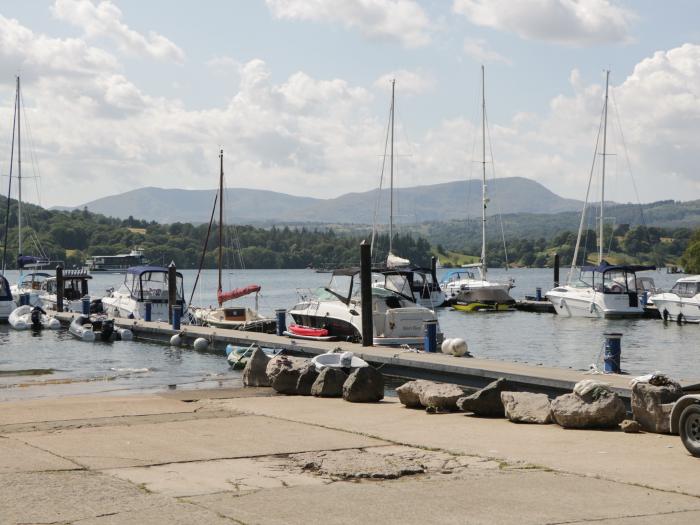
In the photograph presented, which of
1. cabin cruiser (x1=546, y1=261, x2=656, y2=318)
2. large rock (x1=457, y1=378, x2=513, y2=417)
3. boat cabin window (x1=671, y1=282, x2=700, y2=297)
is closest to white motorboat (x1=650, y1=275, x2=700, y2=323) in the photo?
boat cabin window (x1=671, y1=282, x2=700, y2=297)

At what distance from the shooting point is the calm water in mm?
25594

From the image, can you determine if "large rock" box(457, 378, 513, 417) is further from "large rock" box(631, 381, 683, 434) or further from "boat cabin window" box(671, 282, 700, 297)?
"boat cabin window" box(671, 282, 700, 297)

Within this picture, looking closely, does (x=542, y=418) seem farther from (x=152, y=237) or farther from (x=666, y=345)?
(x=152, y=237)

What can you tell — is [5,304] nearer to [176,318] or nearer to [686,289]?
[176,318]

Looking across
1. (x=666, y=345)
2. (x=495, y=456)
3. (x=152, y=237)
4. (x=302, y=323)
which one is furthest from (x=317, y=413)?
(x=152, y=237)

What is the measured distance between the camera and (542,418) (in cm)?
1457

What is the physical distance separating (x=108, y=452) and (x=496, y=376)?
1061cm

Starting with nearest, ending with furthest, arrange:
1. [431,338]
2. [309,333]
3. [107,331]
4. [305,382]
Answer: [305,382] < [431,338] < [309,333] < [107,331]

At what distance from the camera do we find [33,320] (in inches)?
1911

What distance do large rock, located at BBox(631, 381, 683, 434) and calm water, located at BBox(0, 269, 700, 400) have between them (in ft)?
42.5

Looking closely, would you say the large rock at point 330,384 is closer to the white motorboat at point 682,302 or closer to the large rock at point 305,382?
the large rock at point 305,382

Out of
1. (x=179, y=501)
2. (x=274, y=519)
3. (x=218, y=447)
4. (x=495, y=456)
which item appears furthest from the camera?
(x=218, y=447)

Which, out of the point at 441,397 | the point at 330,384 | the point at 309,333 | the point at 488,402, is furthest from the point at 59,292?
the point at 488,402

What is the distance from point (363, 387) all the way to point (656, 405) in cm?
→ 609
